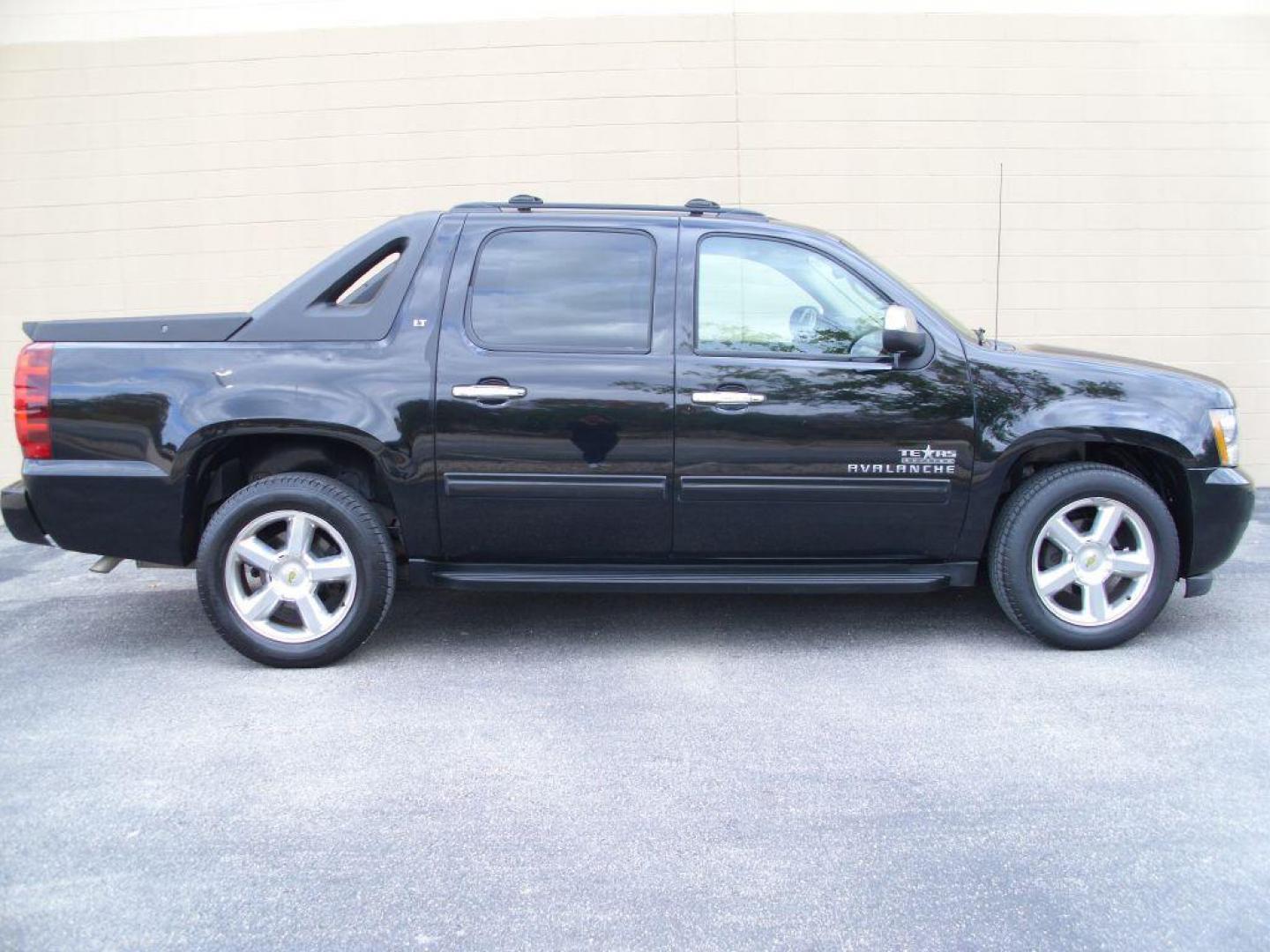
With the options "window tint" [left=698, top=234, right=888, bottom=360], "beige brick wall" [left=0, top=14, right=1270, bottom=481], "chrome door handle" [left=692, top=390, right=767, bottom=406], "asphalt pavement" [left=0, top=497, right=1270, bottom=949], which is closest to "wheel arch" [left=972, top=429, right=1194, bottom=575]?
"asphalt pavement" [left=0, top=497, right=1270, bottom=949]

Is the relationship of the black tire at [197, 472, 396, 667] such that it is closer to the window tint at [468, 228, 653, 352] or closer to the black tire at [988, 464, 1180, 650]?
the window tint at [468, 228, 653, 352]

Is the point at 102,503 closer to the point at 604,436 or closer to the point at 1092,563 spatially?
the point at 604,436

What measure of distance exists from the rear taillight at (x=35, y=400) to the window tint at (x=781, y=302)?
2.63 meters

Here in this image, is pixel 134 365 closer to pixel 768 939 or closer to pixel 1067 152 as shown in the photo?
pixel 768 939

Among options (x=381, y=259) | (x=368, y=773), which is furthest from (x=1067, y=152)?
(x=368, y=773)

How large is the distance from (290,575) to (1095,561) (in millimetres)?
3349

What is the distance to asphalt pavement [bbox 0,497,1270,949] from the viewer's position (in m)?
2.59

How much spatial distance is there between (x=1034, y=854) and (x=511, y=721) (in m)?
1.81

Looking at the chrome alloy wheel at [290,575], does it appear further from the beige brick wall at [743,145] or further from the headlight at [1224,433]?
the beige brick wall at [743,145]

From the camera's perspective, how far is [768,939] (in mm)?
2490

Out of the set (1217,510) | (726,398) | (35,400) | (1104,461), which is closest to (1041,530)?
(1104,461)

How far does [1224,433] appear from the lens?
4.42 meters

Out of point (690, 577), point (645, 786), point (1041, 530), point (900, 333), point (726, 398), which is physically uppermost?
point (900, 333)

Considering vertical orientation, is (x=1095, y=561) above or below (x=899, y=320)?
below
